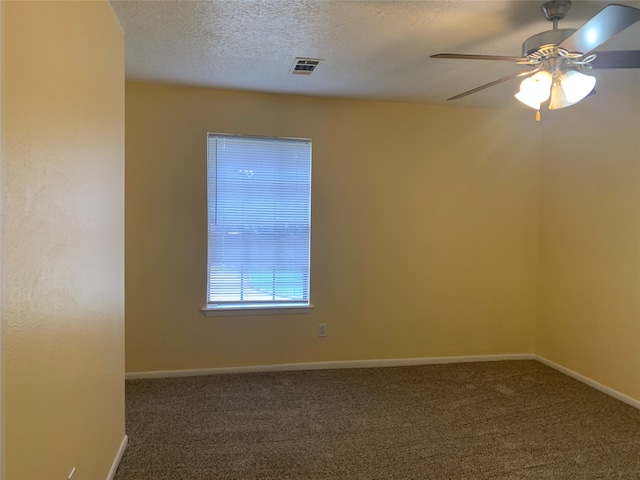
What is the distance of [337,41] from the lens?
8.18ft

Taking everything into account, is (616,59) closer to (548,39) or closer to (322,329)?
(548,39)

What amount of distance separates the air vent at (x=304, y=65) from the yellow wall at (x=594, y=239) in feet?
7.29

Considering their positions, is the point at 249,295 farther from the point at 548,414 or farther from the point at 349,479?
the point at 548,414

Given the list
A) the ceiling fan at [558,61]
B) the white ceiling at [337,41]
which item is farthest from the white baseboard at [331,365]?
the ceiling fan at [558,61]

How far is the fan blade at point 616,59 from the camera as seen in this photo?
74.6 inches

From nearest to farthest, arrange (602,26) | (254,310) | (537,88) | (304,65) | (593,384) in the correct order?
(602,26) → (537,88) → (304,65) → (593,384) → (254,310)

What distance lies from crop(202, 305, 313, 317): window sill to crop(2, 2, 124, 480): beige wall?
4.52ft

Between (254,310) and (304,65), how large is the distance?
80.6 inches

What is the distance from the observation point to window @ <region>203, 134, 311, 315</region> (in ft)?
11.8

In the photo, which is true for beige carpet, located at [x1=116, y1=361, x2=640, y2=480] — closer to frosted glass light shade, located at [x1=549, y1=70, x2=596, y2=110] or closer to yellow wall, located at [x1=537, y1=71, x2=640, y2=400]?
yellow wall, located at [x1=537, y1=71, x2=640, y2=400]

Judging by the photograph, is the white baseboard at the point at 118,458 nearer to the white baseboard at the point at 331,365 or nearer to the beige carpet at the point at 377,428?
the beige carpet at the point at 377,428

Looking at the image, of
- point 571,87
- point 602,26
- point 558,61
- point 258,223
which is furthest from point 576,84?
point 258,223

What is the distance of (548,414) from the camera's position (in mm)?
2967

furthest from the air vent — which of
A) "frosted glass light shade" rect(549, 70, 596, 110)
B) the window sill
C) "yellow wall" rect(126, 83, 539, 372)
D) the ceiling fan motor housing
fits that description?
the window sill
